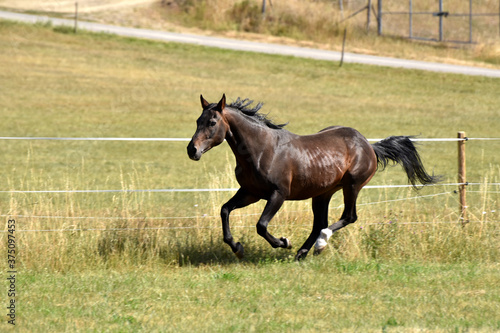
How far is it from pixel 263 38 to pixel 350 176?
2685cm

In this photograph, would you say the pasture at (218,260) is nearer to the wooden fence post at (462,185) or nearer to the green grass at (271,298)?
the green grass at (271,298)

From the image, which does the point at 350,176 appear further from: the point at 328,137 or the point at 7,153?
the point at 7,153

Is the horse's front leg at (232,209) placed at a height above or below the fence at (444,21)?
below

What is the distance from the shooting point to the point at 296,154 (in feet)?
23.8

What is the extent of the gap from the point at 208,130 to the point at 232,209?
2.99 ft

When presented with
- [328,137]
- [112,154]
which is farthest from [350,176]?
[112,154]

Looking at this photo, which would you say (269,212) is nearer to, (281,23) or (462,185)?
(462,185)

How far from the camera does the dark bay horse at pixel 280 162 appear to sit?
6925 mm

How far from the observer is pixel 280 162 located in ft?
23.3

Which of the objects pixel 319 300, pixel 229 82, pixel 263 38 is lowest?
pixel 319 300

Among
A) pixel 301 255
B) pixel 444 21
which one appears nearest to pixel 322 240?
pixel 301 255

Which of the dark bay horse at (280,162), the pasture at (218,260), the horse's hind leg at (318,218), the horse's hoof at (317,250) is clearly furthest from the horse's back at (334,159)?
the pasture at (218,260)

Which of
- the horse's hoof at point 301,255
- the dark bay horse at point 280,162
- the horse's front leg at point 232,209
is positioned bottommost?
the horse's hoof at point 301,255

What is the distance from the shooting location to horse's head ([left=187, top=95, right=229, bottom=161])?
21.6 feet
